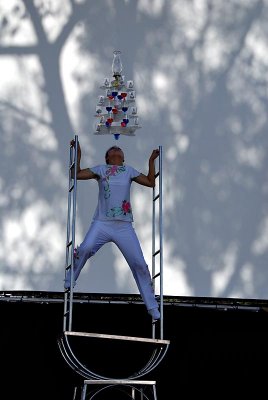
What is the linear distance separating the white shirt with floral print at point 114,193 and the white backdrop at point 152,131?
50.0 inches

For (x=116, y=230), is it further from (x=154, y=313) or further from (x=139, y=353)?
(x=139, y=353)

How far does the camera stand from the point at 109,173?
703 cm

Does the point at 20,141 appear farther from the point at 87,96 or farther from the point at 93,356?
the point at 93,356

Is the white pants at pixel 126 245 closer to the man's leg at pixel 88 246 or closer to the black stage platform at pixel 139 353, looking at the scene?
the man's leg at pixel 88 246

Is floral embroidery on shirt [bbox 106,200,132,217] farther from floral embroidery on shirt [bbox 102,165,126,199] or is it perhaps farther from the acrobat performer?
floral embroidery on shirt [bbox 102,165,126,199]

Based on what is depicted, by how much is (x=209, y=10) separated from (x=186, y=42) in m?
0.36

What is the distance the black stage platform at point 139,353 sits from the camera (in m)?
6.88

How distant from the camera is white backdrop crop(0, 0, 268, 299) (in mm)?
8211

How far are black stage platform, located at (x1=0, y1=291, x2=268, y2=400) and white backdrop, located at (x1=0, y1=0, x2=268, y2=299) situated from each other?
2.13 feet

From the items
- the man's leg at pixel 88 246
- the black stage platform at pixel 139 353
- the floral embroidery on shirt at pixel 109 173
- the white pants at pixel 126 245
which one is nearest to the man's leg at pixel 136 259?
the white pants at pixel 126 245

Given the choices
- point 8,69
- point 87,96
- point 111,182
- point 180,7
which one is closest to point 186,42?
point 180,7

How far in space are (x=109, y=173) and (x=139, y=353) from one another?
1.36 m

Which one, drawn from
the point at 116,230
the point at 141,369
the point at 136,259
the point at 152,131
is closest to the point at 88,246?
the point at 116,230

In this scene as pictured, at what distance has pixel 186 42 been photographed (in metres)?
8.59
